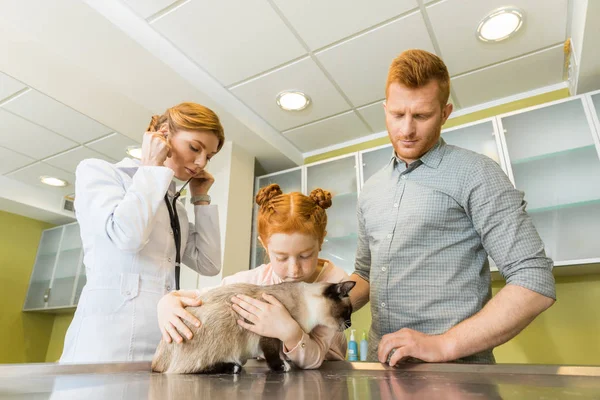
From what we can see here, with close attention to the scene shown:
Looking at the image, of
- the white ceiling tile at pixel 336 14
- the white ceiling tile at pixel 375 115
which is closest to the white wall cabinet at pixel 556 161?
the white ceiling tile at pixel 375 115

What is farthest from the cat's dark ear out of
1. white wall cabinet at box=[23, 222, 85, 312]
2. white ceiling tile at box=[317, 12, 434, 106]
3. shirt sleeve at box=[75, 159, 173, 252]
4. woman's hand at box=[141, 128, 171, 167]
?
A: white wall cabinet at box=[23, 222, 85, 312]

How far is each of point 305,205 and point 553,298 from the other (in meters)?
0.62

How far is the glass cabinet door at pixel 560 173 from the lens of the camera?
199 centimetres

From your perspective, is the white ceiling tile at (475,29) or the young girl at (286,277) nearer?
the young girl at (286,277)

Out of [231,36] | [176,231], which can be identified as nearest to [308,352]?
[176,231]

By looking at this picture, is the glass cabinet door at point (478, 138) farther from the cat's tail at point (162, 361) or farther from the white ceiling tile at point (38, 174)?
the white ceiling tile at point (38, 174)

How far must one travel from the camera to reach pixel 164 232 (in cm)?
112

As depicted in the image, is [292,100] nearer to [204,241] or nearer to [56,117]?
[204,241]

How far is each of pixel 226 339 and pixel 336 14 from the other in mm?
1651

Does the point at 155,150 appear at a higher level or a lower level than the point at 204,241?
higher

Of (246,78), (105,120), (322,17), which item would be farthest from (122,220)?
(105,120)

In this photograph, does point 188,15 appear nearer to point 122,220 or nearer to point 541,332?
point 122,220

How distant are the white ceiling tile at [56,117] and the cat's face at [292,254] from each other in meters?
2.07

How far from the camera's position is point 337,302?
0.88 m
